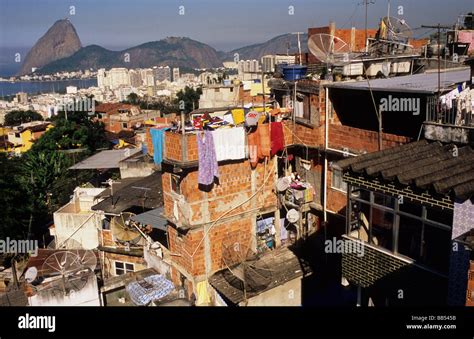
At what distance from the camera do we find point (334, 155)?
10555 mm

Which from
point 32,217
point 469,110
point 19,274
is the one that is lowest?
point 19,274

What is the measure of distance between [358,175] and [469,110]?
1941 mm

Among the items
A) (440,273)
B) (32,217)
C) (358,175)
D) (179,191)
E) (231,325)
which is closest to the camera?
(231,325)

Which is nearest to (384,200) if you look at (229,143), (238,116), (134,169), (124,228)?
(229,143)

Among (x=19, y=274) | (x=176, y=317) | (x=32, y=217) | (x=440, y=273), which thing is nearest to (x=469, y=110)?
(x=440, y=273)

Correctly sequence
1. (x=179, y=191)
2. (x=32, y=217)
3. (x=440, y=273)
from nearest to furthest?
(x=440, y=273) < (x=179, y=191) < (x=32, y=217)

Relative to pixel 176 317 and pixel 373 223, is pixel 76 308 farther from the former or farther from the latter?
pixel 373 223

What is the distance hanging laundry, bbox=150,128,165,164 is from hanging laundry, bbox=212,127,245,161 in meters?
1.37

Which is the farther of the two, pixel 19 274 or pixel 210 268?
pixel 19 274

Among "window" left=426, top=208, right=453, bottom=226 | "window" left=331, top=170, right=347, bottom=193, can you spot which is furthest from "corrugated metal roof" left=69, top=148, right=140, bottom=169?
"window" left=426, top=208, right=453, bottom=226

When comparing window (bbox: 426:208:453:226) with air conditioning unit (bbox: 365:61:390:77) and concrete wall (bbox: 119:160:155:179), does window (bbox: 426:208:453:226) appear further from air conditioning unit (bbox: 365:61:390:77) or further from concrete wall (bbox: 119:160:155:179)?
concrete wall (bbox: 119:160:155:179)

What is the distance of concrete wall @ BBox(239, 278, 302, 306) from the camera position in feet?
32.7

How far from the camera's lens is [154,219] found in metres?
12.2

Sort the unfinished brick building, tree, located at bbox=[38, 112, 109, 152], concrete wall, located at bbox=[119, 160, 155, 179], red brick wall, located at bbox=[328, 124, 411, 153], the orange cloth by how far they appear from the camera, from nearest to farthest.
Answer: red brick wall, located at bbox=[328, 124, 411, 153] → the unfinished brick building → the orange cloth → concrete wall, located at bbox=[119, 160, 155, 179] → tree, located at bbox=[38, 112, 109, 152]
